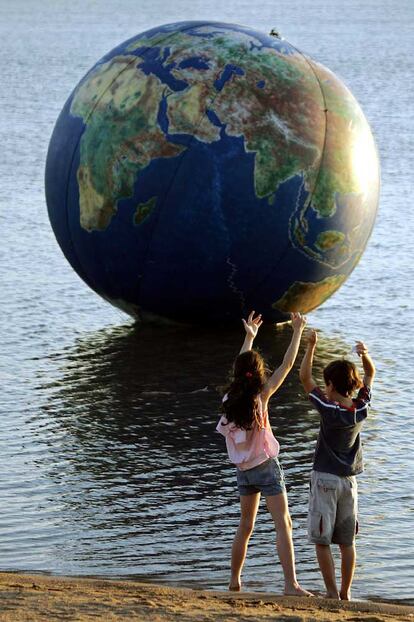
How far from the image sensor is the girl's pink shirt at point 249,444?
347 inches

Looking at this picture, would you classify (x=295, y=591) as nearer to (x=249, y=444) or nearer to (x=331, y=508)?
(x=331, y=508)

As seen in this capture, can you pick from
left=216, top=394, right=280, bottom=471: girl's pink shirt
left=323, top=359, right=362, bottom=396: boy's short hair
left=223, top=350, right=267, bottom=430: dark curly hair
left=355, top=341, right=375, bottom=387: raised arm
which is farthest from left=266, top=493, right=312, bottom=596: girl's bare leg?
left=355, top=341, right=375, bottom=387: raised arm

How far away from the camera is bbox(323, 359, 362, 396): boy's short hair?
8.77 m

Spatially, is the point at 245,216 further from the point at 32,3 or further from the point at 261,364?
the point at 32,3

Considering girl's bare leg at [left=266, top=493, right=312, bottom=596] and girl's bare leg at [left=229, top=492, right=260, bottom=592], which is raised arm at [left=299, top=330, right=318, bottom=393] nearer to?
girl's bare leg at [left=266, top=493, right=312, bottom=596]

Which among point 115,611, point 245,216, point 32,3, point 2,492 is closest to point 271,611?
point 115,611

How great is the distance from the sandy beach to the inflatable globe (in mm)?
5527

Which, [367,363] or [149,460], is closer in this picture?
[367,363]

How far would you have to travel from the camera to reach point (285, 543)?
28.8 feet

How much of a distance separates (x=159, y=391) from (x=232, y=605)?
17.2 feet

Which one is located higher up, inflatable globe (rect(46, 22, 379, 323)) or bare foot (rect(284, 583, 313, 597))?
inflatable globe (rect(46, 22, 379, 323))

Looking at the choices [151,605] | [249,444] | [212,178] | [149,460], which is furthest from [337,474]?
[212,178]

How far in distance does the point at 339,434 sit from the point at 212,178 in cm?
537

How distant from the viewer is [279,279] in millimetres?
14195
